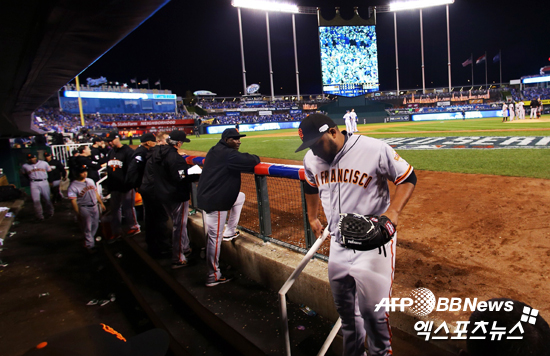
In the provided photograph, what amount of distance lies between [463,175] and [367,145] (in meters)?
6.17

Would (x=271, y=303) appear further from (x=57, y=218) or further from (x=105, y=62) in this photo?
(x=105, y=62)

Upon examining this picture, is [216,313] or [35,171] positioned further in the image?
[35,171]

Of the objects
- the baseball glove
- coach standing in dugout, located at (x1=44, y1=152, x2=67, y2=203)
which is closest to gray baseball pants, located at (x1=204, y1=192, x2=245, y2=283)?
the baseball glove

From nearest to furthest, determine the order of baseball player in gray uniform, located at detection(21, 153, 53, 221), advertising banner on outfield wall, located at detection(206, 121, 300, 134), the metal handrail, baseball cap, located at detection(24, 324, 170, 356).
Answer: baseball cap, located at detection(24, 324, 170, 356) < the metal handrail < baseball player in gray uniform, located at detection(21, 153, 53, 221) < advertising banner on outfield wall, located at detection(206, 121, 300, 134)

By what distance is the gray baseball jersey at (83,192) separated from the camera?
6293 mm

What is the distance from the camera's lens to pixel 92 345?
1242mm

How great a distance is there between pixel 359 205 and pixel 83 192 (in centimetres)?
606

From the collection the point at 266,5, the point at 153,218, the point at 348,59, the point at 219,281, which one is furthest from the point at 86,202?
the point at 266,5

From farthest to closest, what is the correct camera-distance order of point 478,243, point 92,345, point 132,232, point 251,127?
point 251,127 < point 132,232 < point 478,243 < point 92,345

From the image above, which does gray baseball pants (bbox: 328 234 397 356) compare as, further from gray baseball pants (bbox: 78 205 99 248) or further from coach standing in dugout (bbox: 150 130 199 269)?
gray baseball pants (bbox: 78 205 99 248)

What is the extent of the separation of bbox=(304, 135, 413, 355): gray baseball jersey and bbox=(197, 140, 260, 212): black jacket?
1640 millimetres

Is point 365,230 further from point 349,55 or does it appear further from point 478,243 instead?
point 349,55

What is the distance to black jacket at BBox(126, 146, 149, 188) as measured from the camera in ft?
19.9

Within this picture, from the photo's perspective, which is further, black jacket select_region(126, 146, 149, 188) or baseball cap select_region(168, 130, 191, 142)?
black jacket select_region(126, 146, 149, 188)
